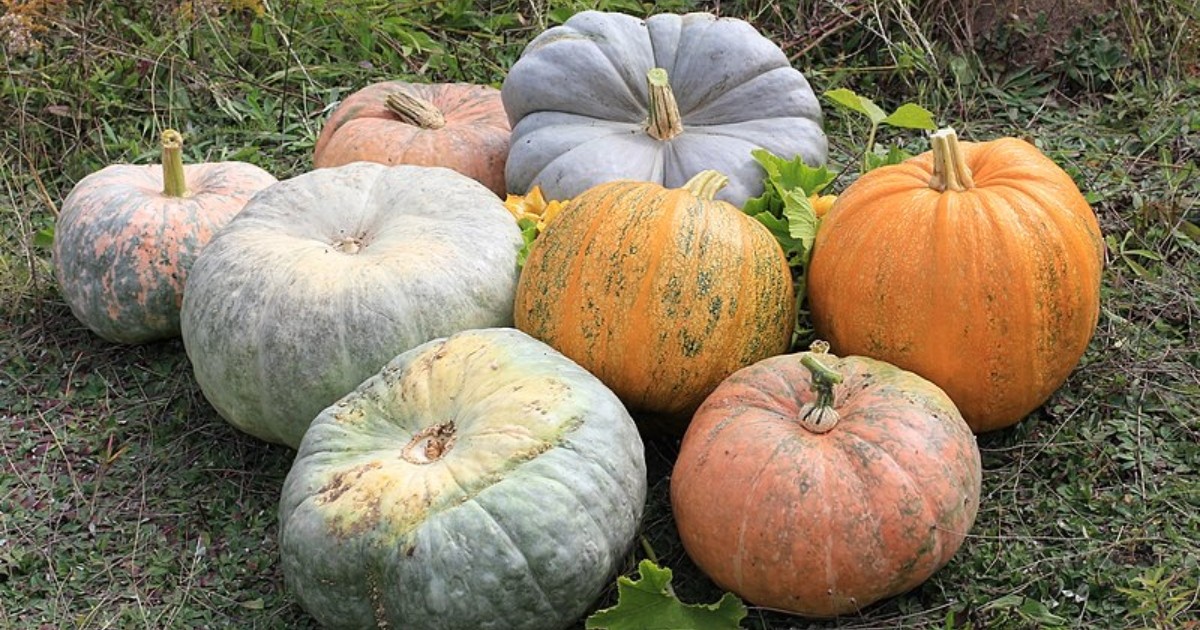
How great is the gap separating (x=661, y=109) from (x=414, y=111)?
3.32 feet

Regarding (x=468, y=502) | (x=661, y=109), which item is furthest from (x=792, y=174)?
(x=468, y=502)

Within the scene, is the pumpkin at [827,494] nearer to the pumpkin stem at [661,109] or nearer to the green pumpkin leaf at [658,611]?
the green pumpkin leaf at [658,611]

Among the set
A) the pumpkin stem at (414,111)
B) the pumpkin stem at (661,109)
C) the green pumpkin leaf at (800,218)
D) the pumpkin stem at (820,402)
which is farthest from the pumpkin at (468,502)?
the pumpkin stem at (414,111)

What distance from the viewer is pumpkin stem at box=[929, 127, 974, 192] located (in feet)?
11.5

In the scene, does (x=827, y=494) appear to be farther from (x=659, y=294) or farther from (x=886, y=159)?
(x=886, y=159)

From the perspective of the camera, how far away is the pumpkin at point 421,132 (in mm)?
4719

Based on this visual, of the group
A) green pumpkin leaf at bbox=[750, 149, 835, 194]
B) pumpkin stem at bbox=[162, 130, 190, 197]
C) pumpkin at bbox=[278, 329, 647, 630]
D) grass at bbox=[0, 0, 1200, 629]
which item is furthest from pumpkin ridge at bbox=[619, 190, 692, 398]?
pumpkin stem at bbox=[162, 130, 190, 197]

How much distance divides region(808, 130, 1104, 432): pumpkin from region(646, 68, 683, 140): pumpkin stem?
0.89m

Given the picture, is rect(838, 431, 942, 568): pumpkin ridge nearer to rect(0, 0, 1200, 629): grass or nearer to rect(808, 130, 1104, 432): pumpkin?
rect(0, 0, 1200, 629): grass

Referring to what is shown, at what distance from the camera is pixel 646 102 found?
15.0 ft

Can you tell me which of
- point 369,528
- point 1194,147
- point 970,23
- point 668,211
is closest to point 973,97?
point 970,23

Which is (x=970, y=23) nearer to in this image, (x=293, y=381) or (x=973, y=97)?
(x=973, y=97)

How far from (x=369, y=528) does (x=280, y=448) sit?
1135mm

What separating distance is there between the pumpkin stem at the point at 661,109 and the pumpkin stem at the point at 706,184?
568 mm
